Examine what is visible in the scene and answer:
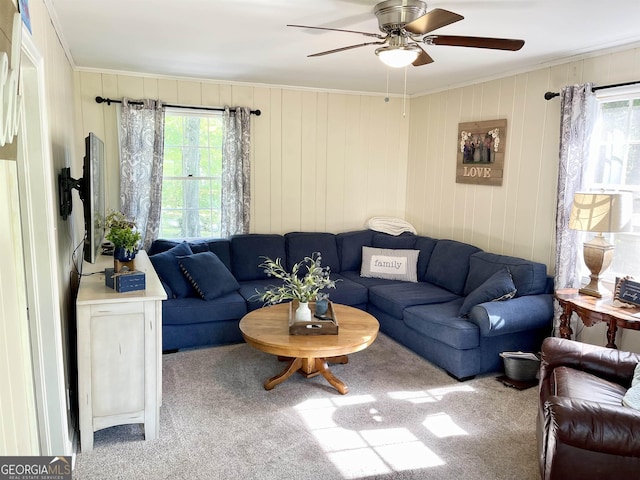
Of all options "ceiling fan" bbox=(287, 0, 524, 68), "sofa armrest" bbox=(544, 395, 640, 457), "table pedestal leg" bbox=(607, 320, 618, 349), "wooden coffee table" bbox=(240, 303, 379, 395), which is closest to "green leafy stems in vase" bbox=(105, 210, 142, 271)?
"wooden coffee table" bbox=(240, 303, 379, 395)

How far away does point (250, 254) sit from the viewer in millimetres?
4949

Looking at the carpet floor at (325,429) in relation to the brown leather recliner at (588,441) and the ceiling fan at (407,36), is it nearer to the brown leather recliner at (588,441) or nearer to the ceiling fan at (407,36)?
the brown leather recliner at (588,441)

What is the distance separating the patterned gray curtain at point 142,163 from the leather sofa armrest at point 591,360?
3.66 m

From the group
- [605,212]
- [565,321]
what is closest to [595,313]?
[565,321]

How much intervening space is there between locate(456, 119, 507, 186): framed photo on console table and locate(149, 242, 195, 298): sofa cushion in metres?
2.97

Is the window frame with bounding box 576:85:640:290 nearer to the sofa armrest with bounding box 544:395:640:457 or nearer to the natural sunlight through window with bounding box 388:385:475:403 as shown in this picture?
the natural sunlight through window with bounding box 388:385:475:403

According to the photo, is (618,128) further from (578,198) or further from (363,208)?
(363,208)

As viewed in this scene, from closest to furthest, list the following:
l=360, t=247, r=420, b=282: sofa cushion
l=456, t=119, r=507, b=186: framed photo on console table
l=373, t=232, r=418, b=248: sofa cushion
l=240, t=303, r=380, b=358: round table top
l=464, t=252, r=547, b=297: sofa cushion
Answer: l=240, t=303, r=380, b=358: round table top < l=464, t=252, r=547, b=297: sofa cushion < l=456, t=119, r=507, b=186: framed photo on console table < l=360, t=247, r=420, b=282: sofa cushion < l=373, t=232, r=418, b=248: sofa cushion

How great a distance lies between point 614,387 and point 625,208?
1.28 m

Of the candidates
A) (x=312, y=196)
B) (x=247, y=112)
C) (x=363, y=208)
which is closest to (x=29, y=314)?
(x=247, y=112)

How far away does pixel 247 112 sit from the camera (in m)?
4.96

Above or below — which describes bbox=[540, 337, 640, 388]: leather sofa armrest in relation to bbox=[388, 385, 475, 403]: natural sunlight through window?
above

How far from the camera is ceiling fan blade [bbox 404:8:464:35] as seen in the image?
6.83ft

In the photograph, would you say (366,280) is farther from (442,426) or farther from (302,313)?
(442,426)
